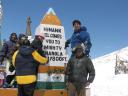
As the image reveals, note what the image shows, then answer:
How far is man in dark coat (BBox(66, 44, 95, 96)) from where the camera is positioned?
40.5 feet

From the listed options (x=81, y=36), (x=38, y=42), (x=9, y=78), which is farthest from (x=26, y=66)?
(x=9, y=78)

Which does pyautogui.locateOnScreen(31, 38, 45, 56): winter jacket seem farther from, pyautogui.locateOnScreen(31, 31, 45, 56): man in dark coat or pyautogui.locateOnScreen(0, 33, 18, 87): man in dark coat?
pyautogui.locateOnScreen(0, 33, 18, 87): man in dark coat

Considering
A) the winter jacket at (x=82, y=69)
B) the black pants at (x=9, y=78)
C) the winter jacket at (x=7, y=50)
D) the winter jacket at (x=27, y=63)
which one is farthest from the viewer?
the winter jacket at (x=7, y=50)

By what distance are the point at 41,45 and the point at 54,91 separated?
135 centimetres

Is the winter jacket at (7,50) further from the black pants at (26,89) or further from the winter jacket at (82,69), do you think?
the winter jacket at (82,69)

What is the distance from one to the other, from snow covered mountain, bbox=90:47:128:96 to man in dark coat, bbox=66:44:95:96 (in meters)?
11.4

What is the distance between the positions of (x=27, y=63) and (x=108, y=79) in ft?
76.9

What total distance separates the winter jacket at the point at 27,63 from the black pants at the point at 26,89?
100mm

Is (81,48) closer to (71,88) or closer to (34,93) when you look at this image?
(71,88)

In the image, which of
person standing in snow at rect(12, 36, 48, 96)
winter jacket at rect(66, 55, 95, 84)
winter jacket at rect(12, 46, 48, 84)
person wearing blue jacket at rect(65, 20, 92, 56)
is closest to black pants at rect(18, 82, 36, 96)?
person standing in snow at rect(12, 36, 48, 96)

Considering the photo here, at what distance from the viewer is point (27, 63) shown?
39.9 ft

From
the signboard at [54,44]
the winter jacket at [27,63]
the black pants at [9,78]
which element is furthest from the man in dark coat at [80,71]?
the black pants at [9,78]

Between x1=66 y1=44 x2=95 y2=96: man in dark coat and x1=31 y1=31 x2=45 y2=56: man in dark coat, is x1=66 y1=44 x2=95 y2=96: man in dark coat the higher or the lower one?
the lower one

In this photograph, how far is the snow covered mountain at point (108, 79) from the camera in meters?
25.2
